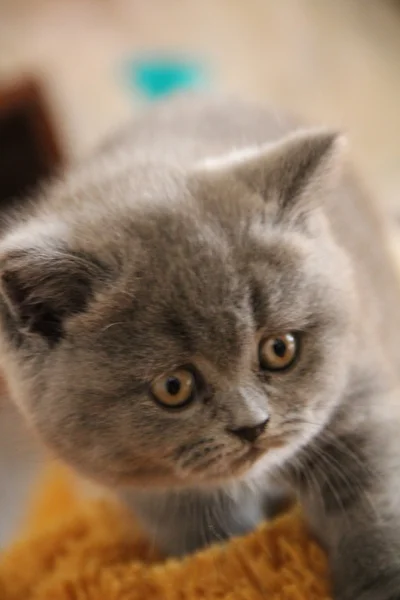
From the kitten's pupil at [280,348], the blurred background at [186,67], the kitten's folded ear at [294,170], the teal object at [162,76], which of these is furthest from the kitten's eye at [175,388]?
the teal object at [162,76]

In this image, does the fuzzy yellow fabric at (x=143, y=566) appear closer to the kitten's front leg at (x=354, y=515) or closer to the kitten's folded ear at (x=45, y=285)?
the kitten's front leg at (x=354, y=515)

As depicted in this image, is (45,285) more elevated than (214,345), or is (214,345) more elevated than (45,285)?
(45,285)

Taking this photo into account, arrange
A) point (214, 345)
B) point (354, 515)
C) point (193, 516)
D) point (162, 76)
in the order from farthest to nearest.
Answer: point (162, 76)
point (193, 516)
point (354, 515)
point (214, 345)

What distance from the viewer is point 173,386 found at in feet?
2.76

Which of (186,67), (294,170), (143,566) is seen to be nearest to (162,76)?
(186,67)

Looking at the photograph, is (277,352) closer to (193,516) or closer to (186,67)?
(193,516)

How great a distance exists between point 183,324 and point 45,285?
0.51 ft

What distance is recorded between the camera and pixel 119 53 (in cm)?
248

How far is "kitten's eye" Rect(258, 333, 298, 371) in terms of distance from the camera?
0.87 m

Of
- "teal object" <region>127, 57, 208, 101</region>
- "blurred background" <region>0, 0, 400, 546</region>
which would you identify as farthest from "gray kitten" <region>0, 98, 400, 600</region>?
"teal object" <region>127, 57, 208, 101</region>

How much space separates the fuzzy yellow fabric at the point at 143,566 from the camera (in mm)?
917

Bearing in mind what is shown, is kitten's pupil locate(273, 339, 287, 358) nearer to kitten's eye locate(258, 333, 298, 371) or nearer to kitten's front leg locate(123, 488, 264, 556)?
kitten's eye locate(258, 333, 298, 371)

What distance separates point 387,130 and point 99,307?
1.39m

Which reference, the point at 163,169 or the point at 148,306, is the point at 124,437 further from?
the point at 163,169
